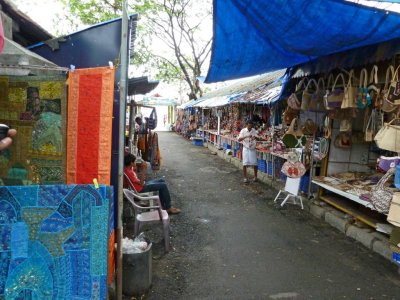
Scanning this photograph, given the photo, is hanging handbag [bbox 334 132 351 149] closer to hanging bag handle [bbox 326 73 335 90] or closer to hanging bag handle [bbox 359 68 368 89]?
hanging bag handle [bbox 326 73 335 90]

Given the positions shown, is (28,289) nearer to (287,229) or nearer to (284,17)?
(284,17)

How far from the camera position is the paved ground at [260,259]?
13.8ft

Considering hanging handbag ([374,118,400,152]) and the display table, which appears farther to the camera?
the display table

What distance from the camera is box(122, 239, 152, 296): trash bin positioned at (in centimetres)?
392

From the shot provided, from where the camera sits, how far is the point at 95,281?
3.08 meters

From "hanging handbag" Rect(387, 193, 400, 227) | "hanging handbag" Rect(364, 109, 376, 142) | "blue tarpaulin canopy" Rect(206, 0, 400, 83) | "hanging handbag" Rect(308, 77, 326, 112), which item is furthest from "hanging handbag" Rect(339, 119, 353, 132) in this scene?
"hanging handbag" Rect(387, 193, 400, 227)

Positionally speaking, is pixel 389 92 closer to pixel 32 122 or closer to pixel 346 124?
pixel 346 124

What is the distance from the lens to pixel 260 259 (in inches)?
201

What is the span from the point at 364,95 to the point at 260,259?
10.0 feet

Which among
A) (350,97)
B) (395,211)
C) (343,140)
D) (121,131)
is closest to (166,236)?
(121,131)

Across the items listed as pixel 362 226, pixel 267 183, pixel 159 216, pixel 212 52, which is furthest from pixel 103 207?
pixel 267 183

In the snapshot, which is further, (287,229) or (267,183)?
(267,183)

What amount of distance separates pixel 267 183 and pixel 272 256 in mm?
5098

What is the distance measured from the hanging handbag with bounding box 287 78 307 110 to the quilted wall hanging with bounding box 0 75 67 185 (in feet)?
17.5
